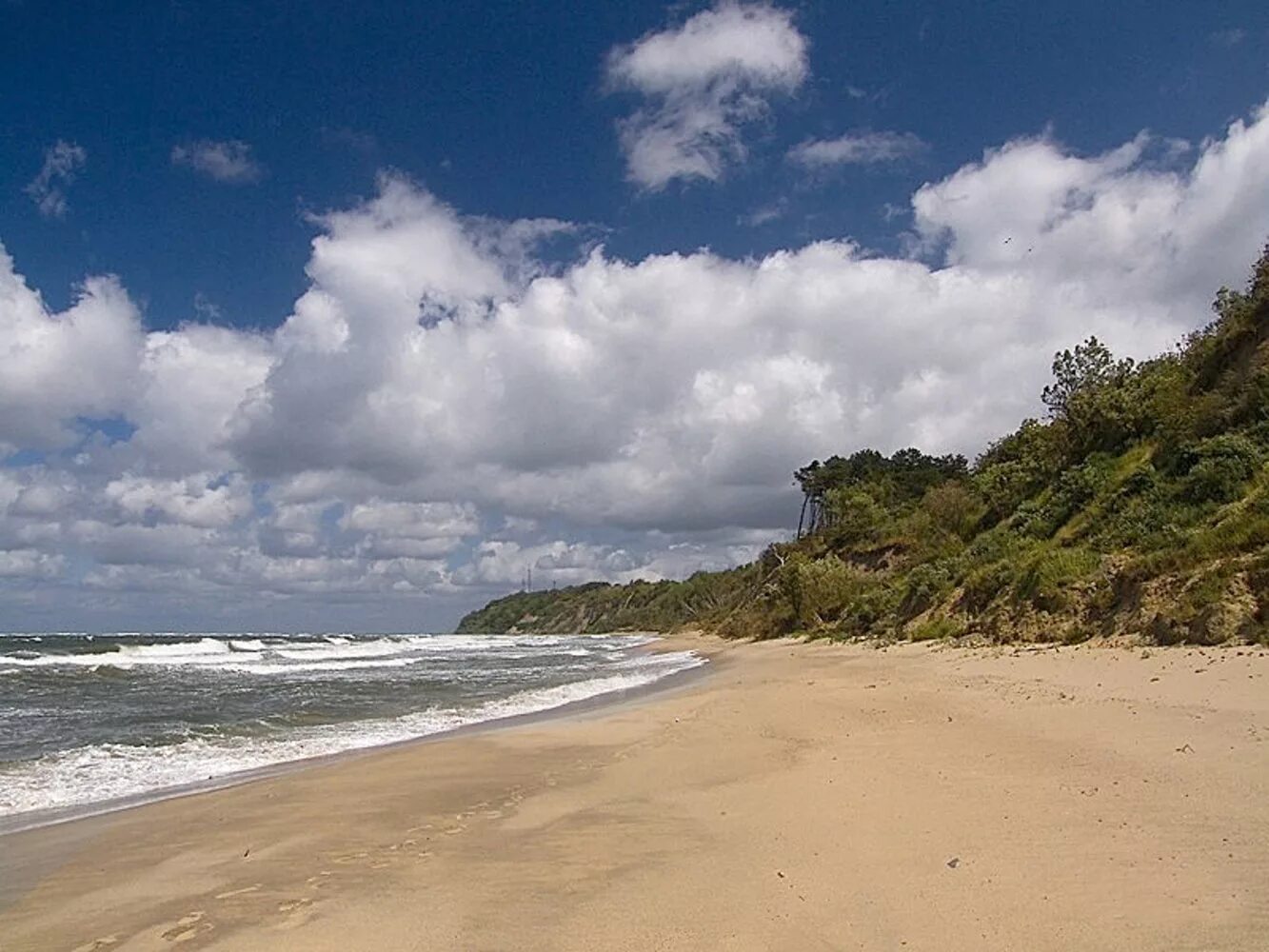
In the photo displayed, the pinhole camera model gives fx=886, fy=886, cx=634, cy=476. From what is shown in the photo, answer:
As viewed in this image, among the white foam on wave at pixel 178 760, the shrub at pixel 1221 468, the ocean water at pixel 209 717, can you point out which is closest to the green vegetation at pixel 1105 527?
the shrub at pixel 1221 468

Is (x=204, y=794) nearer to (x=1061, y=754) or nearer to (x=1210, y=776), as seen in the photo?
(x=1061, y=754)

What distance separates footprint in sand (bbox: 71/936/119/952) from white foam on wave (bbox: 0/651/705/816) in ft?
20.3

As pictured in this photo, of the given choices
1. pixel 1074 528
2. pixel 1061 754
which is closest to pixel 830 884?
pixel 1061 754

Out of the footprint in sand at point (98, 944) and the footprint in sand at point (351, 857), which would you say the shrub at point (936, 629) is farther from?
the footprint in sand at point (98, 944)

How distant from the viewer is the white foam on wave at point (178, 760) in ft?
38.7

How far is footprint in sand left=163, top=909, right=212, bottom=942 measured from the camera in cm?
586

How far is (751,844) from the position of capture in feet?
23.0

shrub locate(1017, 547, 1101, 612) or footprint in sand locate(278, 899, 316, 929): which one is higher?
shrub locate(1017, 547, 1101, 612)

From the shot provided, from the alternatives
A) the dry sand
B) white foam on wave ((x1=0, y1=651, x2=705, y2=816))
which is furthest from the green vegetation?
white foam on wave ((x1=0, y1=651, x2=705, y2=816))

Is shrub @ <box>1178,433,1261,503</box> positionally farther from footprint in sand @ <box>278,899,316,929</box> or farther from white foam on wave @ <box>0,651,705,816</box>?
footprint in sand @ <box>278,899,316,929</box>

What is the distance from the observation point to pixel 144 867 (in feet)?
25.5

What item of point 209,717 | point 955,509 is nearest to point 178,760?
point 209,717

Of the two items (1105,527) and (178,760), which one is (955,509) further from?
(178,760)

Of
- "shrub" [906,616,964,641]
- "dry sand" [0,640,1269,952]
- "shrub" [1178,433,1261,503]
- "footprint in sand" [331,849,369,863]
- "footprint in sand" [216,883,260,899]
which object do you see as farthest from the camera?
"shrub" [906,616,964,641]
